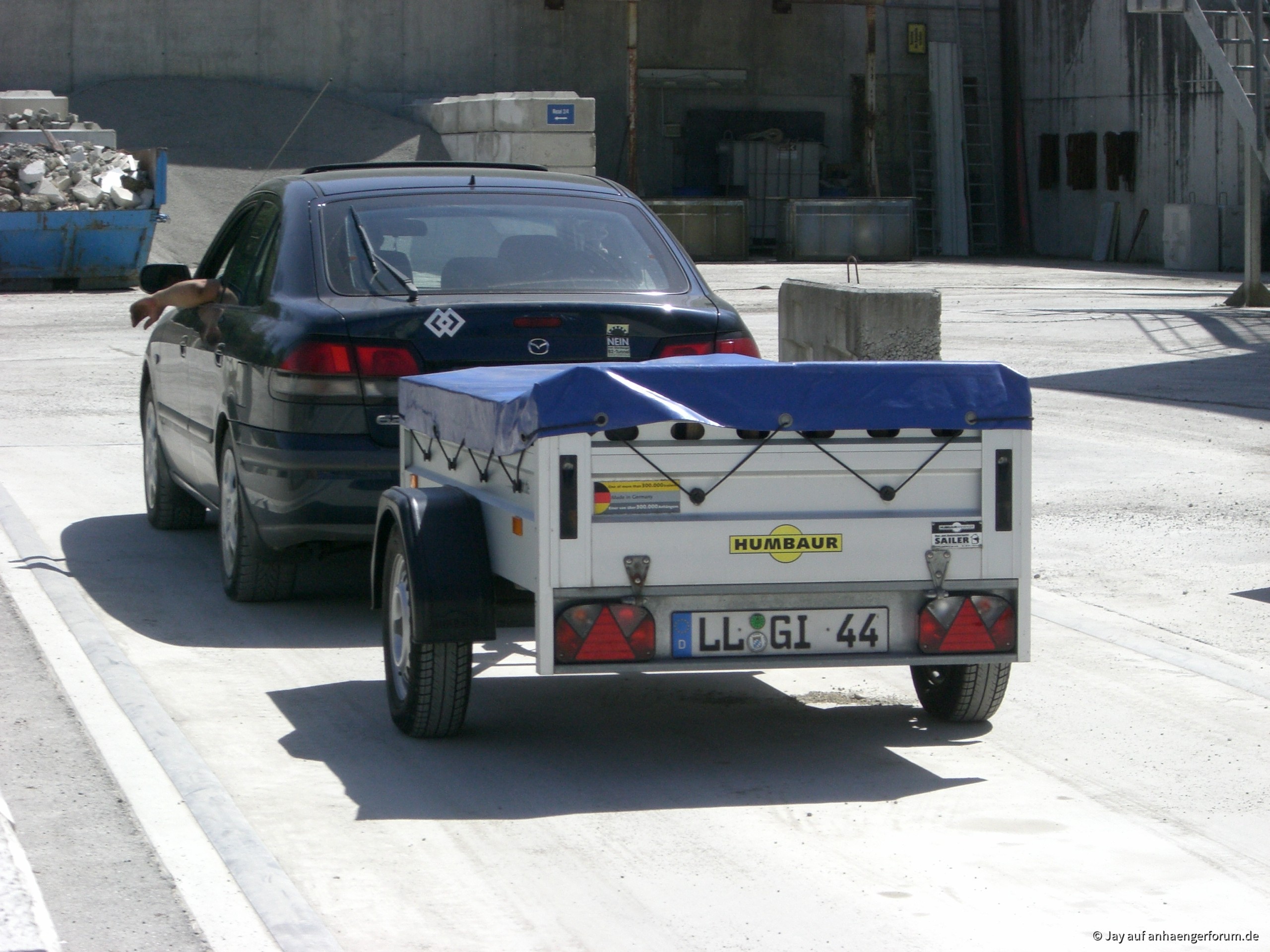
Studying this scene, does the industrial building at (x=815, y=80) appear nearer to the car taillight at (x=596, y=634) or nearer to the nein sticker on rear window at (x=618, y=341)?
the nein sticker on rear window at (x=618, y=341)

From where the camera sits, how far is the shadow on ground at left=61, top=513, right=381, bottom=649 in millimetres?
7418

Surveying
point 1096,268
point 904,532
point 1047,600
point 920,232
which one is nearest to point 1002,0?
point 920,232

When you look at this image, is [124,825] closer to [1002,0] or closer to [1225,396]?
[1225,396]

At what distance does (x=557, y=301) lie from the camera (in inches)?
289

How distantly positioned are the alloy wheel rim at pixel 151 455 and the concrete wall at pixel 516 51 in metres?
29.8

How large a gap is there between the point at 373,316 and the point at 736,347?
4.88ft

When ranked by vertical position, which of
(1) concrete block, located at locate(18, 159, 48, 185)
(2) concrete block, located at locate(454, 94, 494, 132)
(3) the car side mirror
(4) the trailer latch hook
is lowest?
(4) the trailer latch hook

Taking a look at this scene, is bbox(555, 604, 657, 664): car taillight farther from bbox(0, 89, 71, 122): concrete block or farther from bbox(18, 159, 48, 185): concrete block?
bbox(0, 89, 71, 122): concrete block

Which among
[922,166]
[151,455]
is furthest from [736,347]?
[922,166]

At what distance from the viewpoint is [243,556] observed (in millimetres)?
7797

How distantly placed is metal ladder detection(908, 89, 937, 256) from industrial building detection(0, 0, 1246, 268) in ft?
0.21

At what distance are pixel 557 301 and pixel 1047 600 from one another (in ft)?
8.61

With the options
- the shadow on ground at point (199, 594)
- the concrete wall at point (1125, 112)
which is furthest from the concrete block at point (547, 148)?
the shadow on ground at point (199, 594)

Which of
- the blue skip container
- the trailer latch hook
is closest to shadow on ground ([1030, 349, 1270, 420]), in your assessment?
the trailer latch hook
